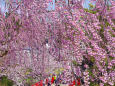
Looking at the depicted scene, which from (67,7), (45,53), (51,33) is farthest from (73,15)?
(45,53)

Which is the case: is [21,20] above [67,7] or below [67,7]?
below

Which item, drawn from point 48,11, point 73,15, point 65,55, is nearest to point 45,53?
point 65,55

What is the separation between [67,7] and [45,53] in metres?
1.83

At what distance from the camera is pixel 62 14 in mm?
4215

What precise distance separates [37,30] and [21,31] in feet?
2.01

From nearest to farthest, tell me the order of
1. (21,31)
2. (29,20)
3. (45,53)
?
(29,20) < (21,31) < (45,53)

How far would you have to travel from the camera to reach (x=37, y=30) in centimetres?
460

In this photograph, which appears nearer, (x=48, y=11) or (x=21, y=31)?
(x=48, y=11)

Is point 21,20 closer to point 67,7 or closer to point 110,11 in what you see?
point 67,7

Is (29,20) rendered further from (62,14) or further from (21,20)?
(62,14)

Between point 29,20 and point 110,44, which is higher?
point 29,20

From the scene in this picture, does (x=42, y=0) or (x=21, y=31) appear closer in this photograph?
(x=42, y=0)

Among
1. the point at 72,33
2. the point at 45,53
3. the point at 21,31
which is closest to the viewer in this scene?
the point at 72,33

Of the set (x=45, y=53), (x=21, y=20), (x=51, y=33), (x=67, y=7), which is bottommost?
(x=45, y=53)
